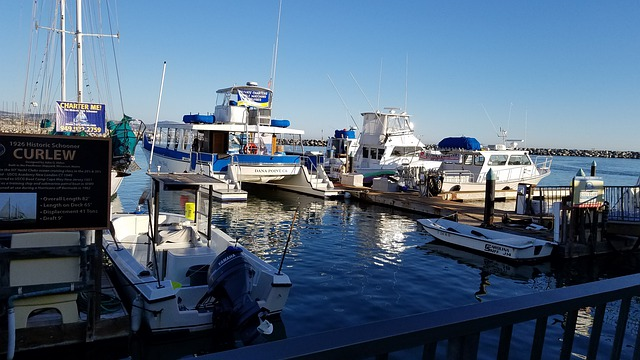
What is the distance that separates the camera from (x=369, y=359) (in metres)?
1.54

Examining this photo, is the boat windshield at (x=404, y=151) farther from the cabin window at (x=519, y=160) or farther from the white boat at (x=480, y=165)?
the cabin window at (x=519, y=160)

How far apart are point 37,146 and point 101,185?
→ 0.85 m

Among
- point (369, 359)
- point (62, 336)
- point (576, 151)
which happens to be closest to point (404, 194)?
point (62, 336)

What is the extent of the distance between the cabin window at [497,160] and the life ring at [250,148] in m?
13.4

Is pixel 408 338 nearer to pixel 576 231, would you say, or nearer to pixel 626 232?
pixel 576 231

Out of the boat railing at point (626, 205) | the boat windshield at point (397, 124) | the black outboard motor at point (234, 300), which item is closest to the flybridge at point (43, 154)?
the black outboard motor at point (234, 300)

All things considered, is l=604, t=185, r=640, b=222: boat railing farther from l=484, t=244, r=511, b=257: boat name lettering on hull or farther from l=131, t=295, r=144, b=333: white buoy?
l=131, t=295, r=144, b=333: white buoy

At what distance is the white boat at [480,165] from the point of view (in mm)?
26734

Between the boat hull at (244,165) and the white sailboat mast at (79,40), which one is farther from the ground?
the white sailboat mast at (79,40)

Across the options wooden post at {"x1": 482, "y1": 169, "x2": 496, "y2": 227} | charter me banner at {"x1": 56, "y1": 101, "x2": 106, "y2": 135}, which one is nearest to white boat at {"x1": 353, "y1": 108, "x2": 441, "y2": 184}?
wooden post at {"x1": 482, "y1": 169, "x2": 496, "y2": 227}

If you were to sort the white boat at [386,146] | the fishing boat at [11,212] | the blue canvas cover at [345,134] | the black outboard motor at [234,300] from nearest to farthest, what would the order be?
the fishing boat at [11,212], the black outboard motor at [234,300], the white boat at [386,146], the blue canvas cover at [345,134]

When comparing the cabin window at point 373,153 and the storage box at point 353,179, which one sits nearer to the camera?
the storage box at point 353,179

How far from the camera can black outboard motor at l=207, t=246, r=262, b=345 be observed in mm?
6758

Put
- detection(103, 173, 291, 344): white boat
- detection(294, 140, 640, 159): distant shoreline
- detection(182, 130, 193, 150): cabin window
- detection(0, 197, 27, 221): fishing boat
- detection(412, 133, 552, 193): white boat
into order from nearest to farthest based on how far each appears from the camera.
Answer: detection(0, 197, 27, 221): fishing boat < detection(103, 173, 291, 344): white boat < detection(412, 133, 552, 193): white boat < detection(182, 130, 193, 150): cabin window < detection(294, 140, 640, 159): distant shoreline
